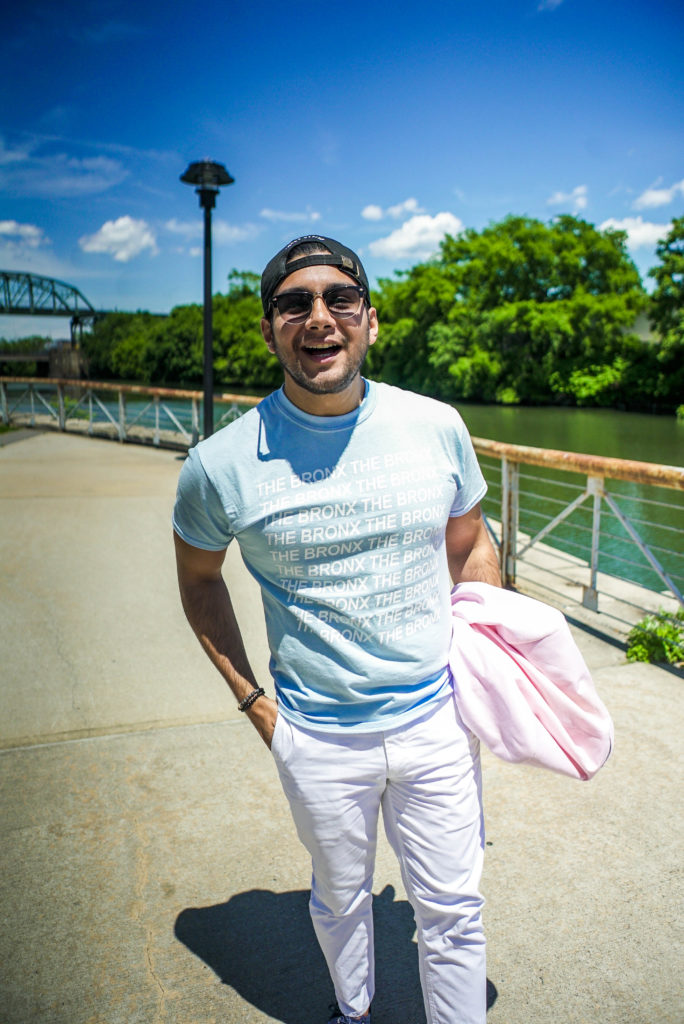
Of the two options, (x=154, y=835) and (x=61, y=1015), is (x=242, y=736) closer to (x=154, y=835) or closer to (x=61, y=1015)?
(x=154, y=835)

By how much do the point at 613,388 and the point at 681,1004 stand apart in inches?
1708

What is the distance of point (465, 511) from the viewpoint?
1880 millimetres

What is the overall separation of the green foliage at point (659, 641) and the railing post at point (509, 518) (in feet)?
4.46

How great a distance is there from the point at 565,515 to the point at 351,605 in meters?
3.60

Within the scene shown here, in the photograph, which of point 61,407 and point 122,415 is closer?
point 122,415

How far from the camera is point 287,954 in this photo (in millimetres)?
2152

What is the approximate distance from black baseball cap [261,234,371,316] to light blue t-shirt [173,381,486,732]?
0.28 meters

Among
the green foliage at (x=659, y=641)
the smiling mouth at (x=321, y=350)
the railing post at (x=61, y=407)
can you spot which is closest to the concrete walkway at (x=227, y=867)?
the green foliage at (x=659, y=641)

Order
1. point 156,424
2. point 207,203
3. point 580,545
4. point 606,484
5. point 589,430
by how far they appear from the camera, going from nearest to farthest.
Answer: point 580,545, point 207,203, point 156,424, point 606,484, point 589,430

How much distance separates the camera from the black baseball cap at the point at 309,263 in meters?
1.74

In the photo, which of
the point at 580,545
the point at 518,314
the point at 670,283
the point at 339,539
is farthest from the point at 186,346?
the point at 339,539

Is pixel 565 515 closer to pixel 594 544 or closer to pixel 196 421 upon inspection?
pixel 594 544

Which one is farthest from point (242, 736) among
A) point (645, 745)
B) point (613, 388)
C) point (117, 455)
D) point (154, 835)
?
point (613, 388)

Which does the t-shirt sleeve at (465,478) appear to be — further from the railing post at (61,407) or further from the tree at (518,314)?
the tree at (518,314)
